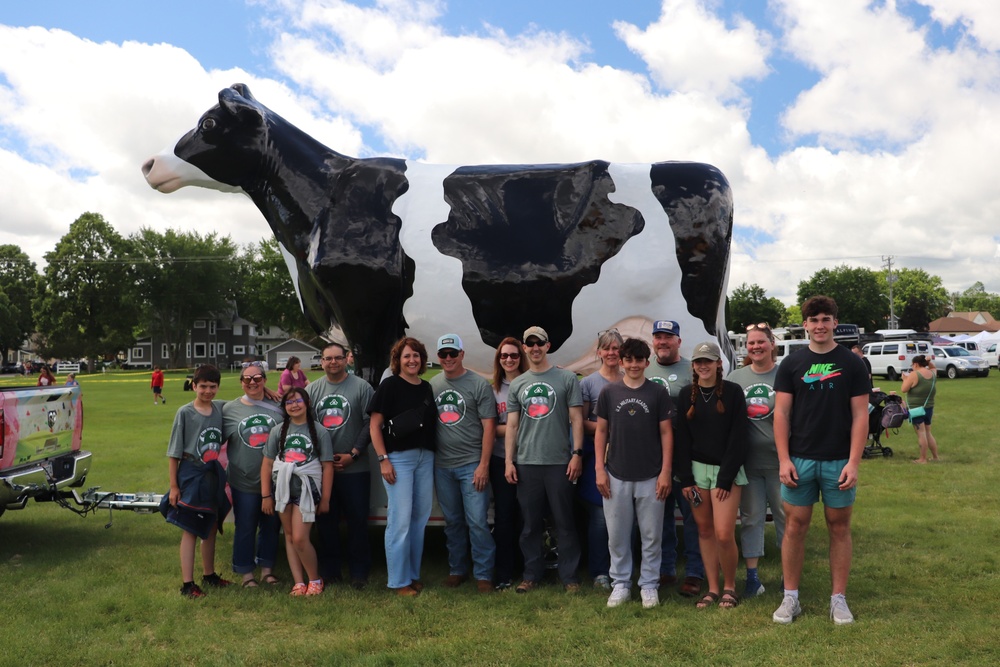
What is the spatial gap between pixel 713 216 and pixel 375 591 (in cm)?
332

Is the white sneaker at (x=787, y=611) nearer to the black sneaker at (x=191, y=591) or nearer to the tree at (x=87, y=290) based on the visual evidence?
the black sneaker at (x=191, y=591)

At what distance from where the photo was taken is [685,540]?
4617mm

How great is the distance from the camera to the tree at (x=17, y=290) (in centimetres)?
6588

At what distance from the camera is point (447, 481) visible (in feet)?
15.4

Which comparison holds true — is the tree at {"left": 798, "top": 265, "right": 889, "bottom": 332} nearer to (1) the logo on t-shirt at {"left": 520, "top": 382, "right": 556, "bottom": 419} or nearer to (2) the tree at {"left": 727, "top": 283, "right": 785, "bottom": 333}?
(2) the tree at {"left": 727, "top": 283, "right": 785, "bottom": 333}

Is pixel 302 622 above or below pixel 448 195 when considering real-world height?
below

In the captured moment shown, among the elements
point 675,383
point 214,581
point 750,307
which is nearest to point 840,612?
point 675,383

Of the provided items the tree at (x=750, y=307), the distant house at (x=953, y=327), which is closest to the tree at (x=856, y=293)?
the tree at (x=750, y=307)

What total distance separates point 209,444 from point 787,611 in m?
3.48

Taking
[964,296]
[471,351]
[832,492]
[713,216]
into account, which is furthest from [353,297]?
[964,296]

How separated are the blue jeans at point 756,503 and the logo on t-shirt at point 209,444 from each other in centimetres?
321

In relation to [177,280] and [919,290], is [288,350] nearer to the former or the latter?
[177,280]

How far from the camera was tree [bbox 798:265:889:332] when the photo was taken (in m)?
68.9

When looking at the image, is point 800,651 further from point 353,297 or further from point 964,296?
point 964,296
